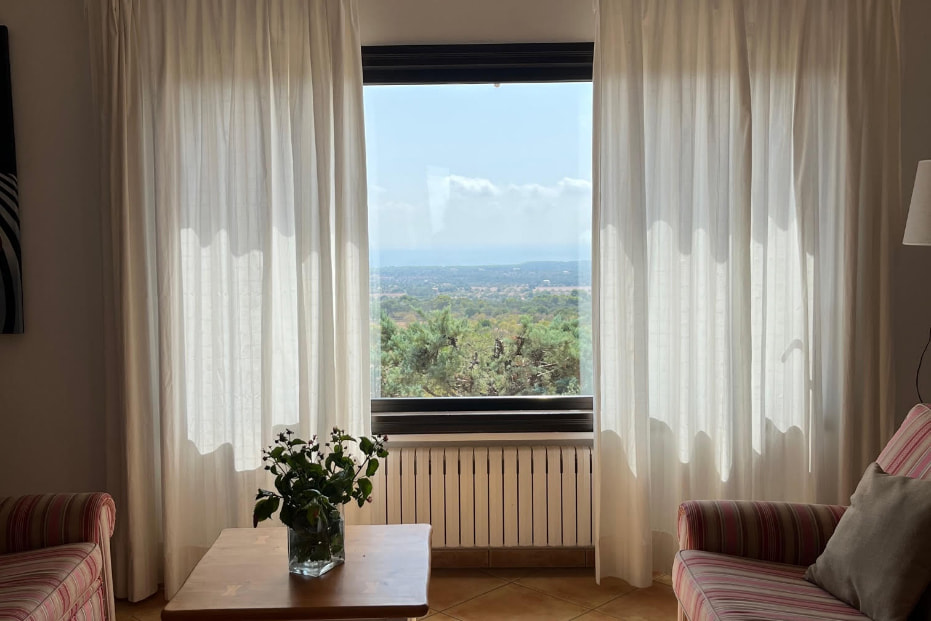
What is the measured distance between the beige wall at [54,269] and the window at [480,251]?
1.24 m

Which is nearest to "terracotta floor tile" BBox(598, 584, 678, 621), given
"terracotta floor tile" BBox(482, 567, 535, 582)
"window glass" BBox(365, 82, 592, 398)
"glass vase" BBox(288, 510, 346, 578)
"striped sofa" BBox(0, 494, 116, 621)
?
"terracotta floor tile" BBox(482, 567, 535, 582)

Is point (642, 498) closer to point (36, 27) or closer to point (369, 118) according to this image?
point (369, 118)

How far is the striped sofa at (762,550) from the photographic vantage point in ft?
7.56

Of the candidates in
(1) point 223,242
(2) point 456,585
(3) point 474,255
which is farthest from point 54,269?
(2) point 456,585

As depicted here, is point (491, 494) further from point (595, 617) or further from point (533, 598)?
point (595, 617)

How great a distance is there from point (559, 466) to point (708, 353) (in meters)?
0.81

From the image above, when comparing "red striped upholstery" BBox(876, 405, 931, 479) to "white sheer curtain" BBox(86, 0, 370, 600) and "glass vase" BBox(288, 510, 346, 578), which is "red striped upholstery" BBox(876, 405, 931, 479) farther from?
"white sheer curtain" BBox(86, 0, 370, 600)

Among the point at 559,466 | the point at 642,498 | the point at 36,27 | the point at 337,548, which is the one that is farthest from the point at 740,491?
the point at 36,27

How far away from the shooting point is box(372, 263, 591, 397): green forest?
12.4 feet

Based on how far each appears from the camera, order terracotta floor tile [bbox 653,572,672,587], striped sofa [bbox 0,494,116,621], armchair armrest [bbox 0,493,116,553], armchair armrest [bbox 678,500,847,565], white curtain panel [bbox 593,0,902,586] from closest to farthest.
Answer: striped sofa [bbox 0,494,116,621], armchair armrest [bbox 678,500,847,565], armchair armrest [bbox 0,493,116,553], white curtain panel [bbox 593,0,902,586], terracotta floor tile [bbox 653,572,672,587]

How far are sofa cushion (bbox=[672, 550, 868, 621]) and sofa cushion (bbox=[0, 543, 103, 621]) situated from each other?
189 cm

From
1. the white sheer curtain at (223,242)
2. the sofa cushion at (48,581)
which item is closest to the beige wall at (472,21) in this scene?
the white sheer curtain at (223,242)

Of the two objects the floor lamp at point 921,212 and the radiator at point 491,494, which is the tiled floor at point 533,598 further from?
the floor lamp at point 921,212

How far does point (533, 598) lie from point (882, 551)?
1593mm
